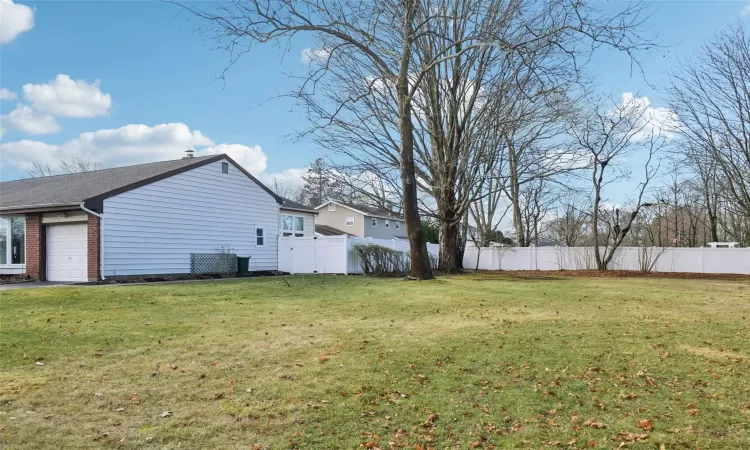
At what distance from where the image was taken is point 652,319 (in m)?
8.16

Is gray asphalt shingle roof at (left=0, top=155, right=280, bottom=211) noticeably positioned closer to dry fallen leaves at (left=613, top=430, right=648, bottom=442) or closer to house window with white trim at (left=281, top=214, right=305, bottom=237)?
house window with white trim at (left=281, top=214, right=305, bottom=237)

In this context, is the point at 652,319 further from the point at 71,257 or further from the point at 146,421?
the point at 71,257

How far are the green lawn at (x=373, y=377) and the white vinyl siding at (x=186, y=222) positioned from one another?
7548 millimetres

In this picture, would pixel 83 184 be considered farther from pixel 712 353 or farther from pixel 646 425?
pixel 646 425

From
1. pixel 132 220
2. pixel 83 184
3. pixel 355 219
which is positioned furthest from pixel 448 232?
pixel 355 219

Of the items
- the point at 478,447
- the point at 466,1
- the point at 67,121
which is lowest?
the point at 478,447

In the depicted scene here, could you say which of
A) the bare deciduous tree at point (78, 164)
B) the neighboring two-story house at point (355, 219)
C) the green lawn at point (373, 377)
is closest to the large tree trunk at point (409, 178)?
the green lawn at point (373, 377)

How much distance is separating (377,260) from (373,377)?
48.4ft

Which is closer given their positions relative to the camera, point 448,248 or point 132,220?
point 132,220

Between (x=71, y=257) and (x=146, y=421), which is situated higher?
(x=71, y=257)

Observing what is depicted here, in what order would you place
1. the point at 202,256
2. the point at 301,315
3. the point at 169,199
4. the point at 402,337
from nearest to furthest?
the point at 402,337, the point at 301,315, the point at 169,199, the point at 202,256

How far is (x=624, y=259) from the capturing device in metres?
24.6

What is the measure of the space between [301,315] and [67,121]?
16.0 metres

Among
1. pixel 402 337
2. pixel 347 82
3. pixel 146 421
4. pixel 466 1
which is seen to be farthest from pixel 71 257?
pixel 466 1
